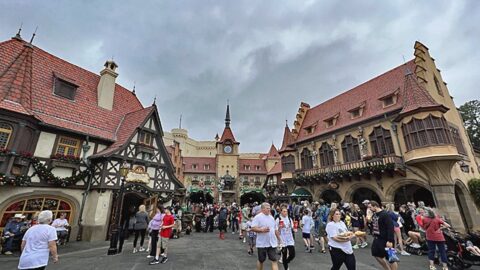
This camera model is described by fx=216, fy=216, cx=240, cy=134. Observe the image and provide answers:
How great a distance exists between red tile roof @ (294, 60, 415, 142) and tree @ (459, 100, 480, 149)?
699 inches

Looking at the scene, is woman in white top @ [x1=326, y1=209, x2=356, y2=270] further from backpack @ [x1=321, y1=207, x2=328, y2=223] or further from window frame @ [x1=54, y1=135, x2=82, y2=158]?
window frame @ [x1=54, y1=135, x2=82, y2=158]

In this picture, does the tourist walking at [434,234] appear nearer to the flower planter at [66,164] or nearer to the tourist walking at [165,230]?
the tourist walking at [165,230]

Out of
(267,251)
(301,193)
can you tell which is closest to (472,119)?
(301,193)

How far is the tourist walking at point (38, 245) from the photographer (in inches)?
154

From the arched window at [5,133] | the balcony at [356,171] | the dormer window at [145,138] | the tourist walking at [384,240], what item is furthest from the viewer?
the balcony at [356,171]

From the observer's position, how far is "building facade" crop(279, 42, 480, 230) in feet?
48.1

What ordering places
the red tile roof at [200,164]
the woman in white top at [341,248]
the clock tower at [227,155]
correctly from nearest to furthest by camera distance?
the woman in white top at [341,248], the clock tower at [227,155], the red tile roof at [200,164]

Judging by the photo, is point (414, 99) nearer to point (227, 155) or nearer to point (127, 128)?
point (127, 128)

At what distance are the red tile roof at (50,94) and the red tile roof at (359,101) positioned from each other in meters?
20.2

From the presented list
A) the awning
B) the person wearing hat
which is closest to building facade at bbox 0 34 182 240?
the person wearing hat

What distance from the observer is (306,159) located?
25250mm

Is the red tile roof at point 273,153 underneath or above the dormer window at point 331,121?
above

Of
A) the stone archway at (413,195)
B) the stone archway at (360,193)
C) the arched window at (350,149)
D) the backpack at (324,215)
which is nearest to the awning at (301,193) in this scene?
the stone archway at (360,193)

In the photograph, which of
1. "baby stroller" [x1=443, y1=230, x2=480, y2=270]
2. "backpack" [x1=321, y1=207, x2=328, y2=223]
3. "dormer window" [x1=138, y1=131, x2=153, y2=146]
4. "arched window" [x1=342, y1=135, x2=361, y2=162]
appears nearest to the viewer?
"baby stroller" [x1=443, y1=230, x2=480, y2=270]
